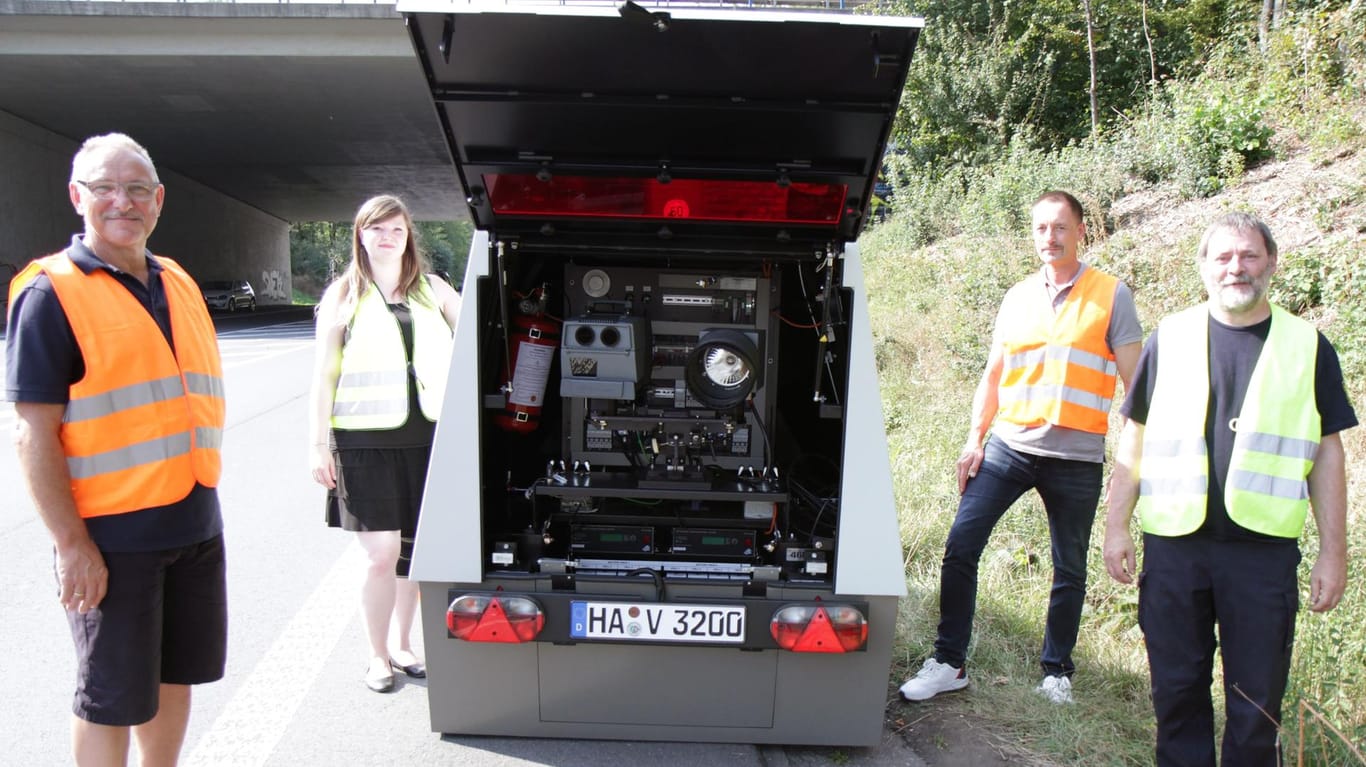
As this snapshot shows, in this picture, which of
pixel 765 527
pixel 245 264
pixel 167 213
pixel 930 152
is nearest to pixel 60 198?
pixel 167 213

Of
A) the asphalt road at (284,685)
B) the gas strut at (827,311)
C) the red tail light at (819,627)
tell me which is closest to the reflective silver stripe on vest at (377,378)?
the asphalt road at (284,685)

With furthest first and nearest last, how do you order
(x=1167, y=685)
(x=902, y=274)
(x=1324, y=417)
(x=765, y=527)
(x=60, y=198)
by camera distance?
1. (x=60, y=198)
2. (x=902, y=274)
3. (x=765, y=527)
4. (x=1167, y=685)
5. (x=1324, y=417)

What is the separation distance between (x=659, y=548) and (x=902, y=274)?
8.94 m

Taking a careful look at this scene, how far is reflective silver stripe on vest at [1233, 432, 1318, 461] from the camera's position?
2396 millimetres

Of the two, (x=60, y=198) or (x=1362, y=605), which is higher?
(x=60, y=198)

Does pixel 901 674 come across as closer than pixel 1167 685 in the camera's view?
No

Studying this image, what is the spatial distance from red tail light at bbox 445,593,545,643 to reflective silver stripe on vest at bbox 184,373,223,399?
94 centimetres

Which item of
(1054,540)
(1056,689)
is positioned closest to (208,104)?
(1054,540)

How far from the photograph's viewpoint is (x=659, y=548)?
321 centimetres

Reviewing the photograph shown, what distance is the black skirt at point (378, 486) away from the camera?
10.9ft

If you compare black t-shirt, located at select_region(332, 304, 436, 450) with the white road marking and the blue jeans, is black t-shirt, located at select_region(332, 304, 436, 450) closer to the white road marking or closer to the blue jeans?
the white road marking

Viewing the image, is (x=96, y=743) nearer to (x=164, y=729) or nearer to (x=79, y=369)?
(x=164, y=729)

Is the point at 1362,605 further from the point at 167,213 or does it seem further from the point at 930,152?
the point at 167,213

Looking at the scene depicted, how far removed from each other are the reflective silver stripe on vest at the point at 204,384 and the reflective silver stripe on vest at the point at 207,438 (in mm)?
103
